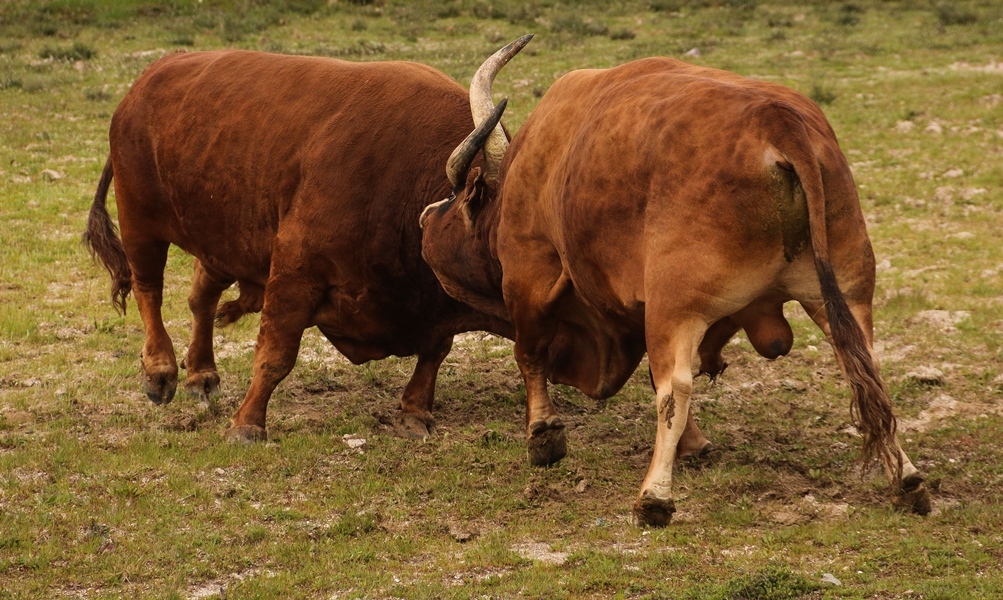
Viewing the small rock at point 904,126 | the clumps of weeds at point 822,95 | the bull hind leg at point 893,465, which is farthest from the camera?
the clumps of weeds at point 822,95

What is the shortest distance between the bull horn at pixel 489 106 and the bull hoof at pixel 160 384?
8.59 ft

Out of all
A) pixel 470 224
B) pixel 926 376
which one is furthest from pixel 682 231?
pixel 926 376

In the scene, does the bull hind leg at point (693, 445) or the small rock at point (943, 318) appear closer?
the bull hind leg at point (693, 445)

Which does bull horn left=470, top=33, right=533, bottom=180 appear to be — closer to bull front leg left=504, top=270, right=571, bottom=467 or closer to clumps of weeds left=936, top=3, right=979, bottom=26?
bull front leg left=504, top=270, right=571, bottom=467

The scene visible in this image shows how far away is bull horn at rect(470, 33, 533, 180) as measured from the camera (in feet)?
23.6

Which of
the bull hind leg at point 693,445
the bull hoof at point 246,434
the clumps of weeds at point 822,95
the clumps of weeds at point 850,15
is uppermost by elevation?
the bull hind leg at point 693,445

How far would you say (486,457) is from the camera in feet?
23.2

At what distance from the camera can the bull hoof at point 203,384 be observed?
27.8 feet

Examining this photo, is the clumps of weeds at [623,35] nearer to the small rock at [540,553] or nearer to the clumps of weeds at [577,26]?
the clumps of weeds at [577,26]

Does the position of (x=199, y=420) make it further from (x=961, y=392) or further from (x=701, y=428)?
(x=961, y=392)

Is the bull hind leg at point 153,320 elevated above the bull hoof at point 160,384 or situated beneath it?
elevated above

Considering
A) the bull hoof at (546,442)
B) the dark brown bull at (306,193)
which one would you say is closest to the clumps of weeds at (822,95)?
the dark brown bull at (306,193)

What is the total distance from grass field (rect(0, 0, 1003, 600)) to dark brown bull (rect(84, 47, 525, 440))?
1.77ft

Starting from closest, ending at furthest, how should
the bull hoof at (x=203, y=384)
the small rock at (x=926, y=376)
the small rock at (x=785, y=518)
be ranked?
the small rock at (x=785, y=518)
the small rock at (x=926, y=376)
the bull hoof at (x=203, y=384)
